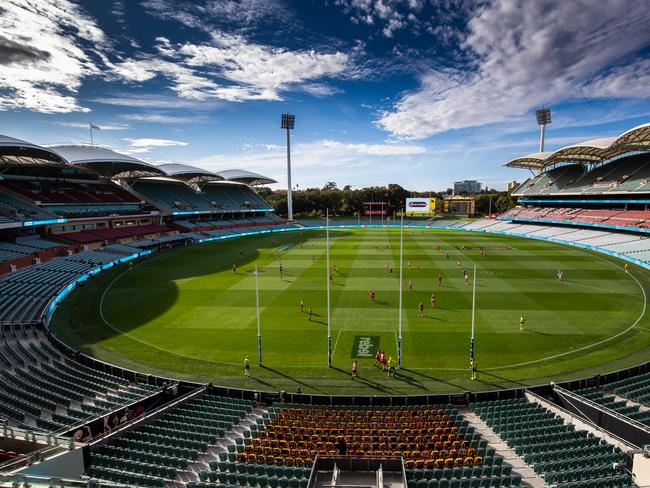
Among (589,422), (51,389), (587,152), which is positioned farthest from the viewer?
(587,152)

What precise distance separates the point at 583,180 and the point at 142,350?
95.0 m

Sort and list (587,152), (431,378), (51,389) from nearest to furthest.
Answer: (51,389)
(431,378)
(587,152)

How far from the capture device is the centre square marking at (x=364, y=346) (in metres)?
23.7

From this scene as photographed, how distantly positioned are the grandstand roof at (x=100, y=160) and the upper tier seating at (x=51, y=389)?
4316 centimetres

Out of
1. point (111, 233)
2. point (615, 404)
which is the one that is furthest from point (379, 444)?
point (111, 233)

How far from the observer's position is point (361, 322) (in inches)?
1148

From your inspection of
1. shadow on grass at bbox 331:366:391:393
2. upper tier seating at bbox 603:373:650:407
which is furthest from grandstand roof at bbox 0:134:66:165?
upper tier seating at bbox 603:373:650:407

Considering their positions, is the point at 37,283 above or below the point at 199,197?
below

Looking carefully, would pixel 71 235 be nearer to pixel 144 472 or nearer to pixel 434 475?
pixel 144 472

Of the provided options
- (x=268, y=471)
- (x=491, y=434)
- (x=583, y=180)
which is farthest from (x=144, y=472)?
(x=583, y=180)

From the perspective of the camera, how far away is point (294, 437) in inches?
539

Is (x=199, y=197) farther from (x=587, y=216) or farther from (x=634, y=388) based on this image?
(x=634, y=388)

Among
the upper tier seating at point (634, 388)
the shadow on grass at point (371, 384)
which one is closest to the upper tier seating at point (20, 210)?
the shadow on grass at point (371, 384)

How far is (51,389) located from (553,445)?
2099 cm
